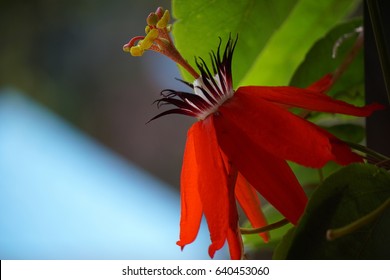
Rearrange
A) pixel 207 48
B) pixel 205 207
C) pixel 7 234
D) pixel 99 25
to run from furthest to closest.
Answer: pixel 99 25 < pixel 7 234 < pixel 207 48 < pixel 205 207

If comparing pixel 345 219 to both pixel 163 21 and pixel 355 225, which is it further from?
pixel 163 21

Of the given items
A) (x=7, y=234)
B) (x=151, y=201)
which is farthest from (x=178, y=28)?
(x=151, y=201)

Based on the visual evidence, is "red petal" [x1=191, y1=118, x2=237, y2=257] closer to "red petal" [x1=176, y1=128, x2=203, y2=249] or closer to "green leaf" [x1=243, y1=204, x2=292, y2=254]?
"red petal" [x1=176, y1=128, x2=203, y2=249]

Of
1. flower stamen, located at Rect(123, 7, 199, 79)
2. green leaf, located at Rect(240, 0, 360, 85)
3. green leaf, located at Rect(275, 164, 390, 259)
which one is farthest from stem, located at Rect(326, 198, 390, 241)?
green leaf, located at Rect(240, 0, 360, 85)

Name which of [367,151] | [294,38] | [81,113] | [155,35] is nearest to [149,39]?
[155,35]

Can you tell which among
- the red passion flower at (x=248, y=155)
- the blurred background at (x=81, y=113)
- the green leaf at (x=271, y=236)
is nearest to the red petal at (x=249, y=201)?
the red passion flower at (x=248, y=155)

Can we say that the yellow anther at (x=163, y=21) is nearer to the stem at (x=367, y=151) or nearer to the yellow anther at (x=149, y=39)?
the yellow anther at (x=149, y=39)
